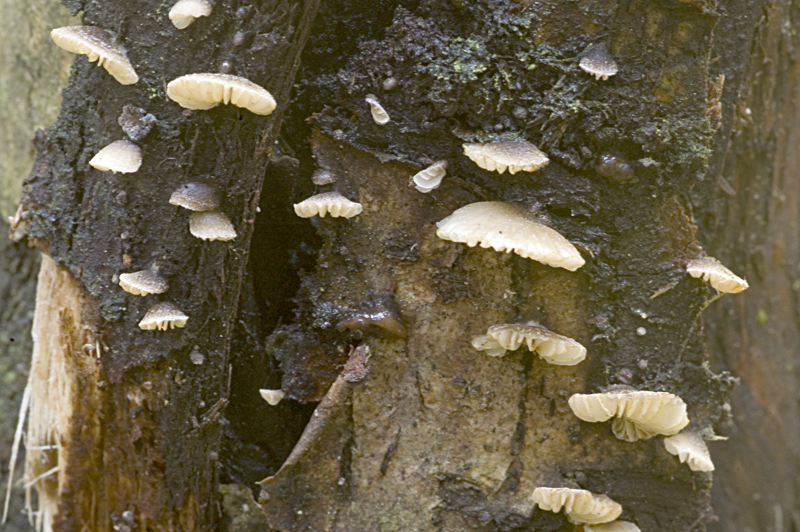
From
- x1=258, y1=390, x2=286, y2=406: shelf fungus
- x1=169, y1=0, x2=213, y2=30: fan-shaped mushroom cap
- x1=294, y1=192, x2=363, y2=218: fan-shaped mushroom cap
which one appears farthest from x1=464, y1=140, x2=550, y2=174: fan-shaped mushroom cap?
x1=258, y1=390, x2=286, y2=406: shelf fungus

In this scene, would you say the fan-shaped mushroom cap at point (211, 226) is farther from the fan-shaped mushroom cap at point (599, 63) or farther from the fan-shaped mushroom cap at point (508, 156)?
the fan-shaped mushroom cap at point (599, 63)

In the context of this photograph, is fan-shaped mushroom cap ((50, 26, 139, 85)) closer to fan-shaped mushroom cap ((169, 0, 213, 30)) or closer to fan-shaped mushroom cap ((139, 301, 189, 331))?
fan-shaped mushroom cap ((169, 0, 213, 30))

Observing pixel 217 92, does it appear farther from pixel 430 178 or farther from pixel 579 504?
pixel 579 504

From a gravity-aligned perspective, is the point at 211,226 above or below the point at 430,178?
below

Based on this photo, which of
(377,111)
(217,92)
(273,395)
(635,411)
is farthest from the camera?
(273,395)

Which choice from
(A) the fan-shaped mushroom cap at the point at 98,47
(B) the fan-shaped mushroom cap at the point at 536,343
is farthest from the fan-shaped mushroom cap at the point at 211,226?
(B) the fan-shaped mushroom cap at the point at 536,343

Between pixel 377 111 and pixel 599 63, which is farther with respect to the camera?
pixel 377 111

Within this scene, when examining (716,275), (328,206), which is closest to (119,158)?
(328,206)
